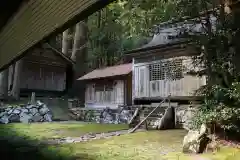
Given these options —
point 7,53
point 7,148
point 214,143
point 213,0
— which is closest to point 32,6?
point 7,53

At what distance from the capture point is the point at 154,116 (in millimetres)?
15297

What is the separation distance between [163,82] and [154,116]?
8.86 feet

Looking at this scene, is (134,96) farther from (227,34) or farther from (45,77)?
(45,77)

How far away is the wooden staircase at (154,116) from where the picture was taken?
14.6 metres

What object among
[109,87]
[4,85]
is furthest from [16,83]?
[109,87]

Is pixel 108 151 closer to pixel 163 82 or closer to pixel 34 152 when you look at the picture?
pixel 34 152

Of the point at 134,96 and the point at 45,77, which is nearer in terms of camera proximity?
the point at 134,96

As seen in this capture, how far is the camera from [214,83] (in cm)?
1038

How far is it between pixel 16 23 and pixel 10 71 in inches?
989

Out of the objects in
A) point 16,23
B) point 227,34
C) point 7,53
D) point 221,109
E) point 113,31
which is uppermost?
point 113,31

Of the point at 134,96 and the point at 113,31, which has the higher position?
the point at 113,31

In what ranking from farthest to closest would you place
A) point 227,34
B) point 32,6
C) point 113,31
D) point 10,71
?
point 113,31 < point 10,71 < point 227,34 < point 32,6

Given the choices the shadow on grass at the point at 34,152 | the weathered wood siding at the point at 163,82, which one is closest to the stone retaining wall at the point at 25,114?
the weathered wood siding at the point at 163,82

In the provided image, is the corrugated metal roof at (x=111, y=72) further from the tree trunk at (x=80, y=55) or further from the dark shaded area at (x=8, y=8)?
the dark shaded area at (x=8, y=8)
